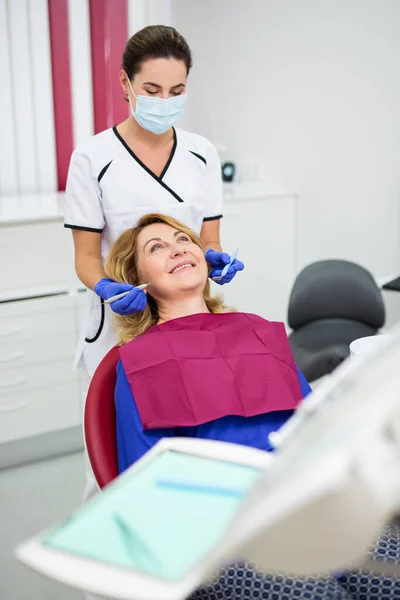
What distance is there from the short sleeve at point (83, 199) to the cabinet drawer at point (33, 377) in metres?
1.01

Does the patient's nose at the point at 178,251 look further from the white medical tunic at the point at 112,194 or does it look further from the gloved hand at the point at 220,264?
the white medical tunic at the point at 112,194

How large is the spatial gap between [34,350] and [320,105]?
1.61 metres

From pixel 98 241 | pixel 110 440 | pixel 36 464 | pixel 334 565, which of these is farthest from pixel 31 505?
pixel 334 565

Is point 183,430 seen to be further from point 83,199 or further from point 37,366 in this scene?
point 37,366

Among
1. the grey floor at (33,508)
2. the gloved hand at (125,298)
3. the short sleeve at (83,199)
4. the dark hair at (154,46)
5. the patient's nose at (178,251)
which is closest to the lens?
the gloved hand at (125,298)

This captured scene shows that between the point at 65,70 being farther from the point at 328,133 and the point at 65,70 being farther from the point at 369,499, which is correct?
the point at 369,499

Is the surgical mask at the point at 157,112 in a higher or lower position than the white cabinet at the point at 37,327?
higher

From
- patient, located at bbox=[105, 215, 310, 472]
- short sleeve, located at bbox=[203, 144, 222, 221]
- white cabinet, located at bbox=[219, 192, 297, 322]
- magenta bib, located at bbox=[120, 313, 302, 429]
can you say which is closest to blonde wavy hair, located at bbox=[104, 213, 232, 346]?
patient, located at bbox=[105, 215, 310, 472]

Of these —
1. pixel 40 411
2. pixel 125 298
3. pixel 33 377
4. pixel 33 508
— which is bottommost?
pixel 33 508

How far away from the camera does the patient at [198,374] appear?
1.31 metres

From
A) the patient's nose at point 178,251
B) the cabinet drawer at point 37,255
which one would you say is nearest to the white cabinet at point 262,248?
the cabinet drawer at point 37,255

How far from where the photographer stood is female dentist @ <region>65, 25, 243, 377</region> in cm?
197

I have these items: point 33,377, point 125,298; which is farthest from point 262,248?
point 125,298

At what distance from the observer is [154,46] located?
1.94m
